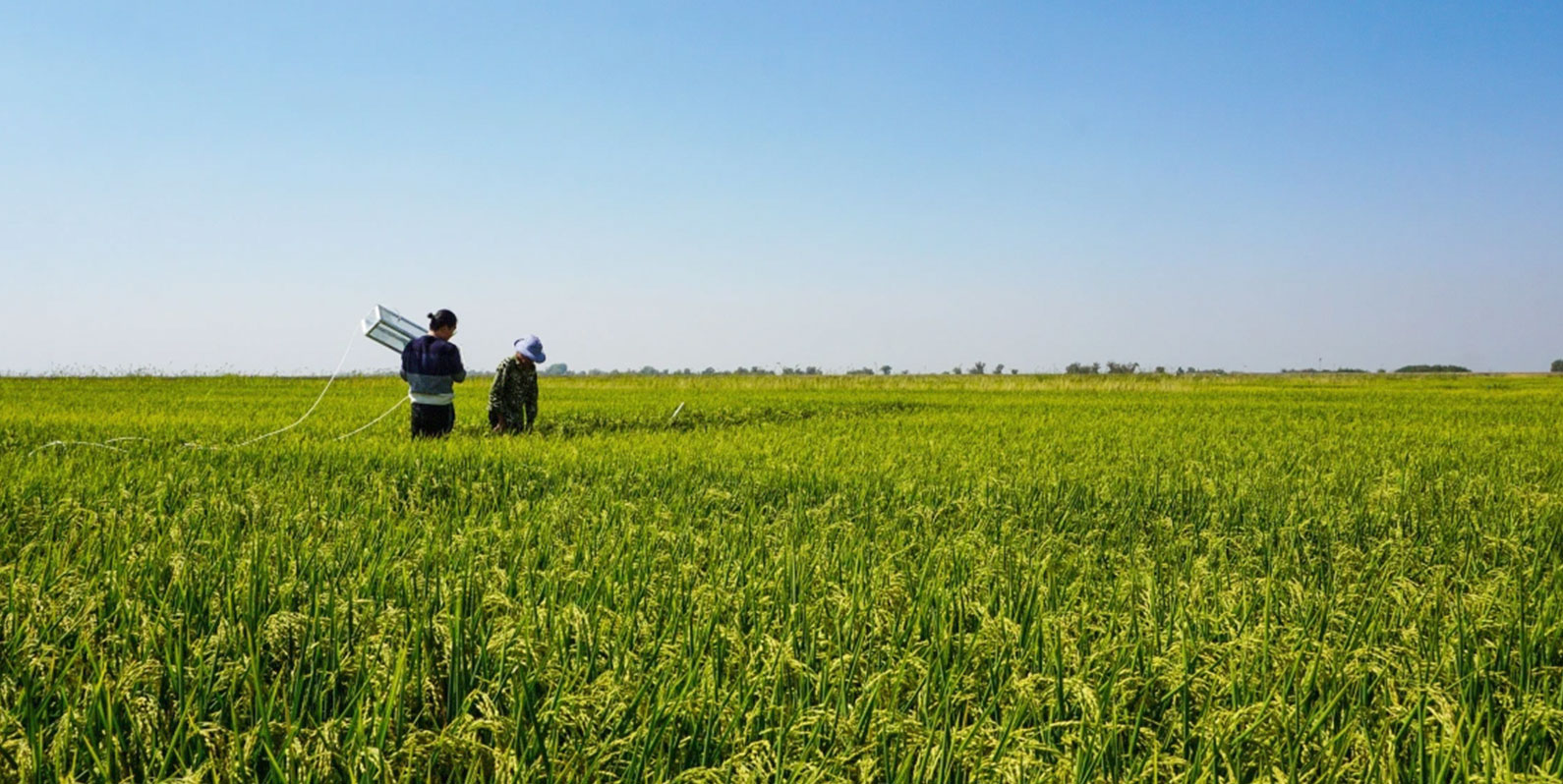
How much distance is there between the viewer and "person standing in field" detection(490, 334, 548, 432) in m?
8.68

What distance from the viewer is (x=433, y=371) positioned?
26.3ft

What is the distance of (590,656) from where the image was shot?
202cm

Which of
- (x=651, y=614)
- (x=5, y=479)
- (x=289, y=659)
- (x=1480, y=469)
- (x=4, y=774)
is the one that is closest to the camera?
(x=4, y=774)

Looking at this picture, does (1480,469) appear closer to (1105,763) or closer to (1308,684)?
(1308,684)

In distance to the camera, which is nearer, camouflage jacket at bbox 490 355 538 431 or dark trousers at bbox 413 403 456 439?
dark trousers at bbox 413 403 456 439

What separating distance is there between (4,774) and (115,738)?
0.16 meters

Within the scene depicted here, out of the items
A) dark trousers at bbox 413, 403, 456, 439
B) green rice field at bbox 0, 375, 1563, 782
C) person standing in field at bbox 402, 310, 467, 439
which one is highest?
person standing in field at bbox 402, 310, 467, 439

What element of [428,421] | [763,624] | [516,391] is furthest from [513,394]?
[763,624]

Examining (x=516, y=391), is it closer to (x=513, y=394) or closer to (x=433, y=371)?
(x=513, y=394)

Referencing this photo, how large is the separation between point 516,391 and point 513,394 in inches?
1.6

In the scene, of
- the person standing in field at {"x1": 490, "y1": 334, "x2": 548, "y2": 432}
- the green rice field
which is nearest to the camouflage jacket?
the person standing in field at {"x1": 490, "y1": 334, "x2": 548, "y2": 432}

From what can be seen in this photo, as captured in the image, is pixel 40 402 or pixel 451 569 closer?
pixel 451 569

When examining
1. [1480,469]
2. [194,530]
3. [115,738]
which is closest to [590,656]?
[115,738]

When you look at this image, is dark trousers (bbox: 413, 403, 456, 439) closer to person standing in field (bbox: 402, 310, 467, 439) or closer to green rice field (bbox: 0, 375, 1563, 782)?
person standing in field (bbox: 402, 310, 467, 439)
